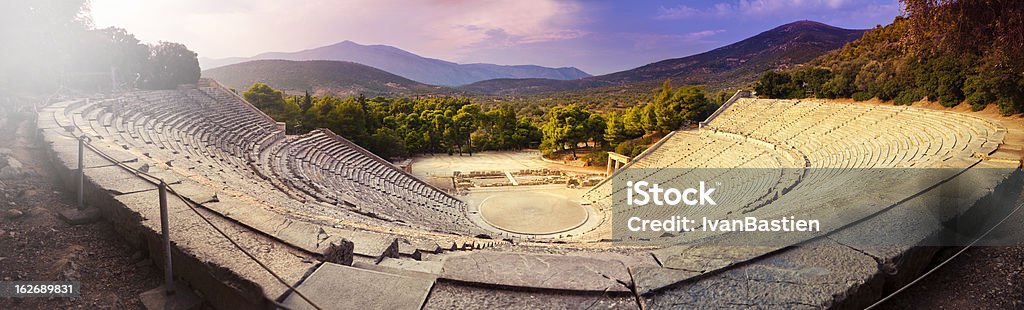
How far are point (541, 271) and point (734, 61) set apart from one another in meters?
106

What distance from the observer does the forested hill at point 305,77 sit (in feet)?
213

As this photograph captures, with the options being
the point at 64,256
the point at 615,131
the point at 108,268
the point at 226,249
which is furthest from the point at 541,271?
the point at 615,131

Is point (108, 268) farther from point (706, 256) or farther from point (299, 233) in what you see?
point (706, 256)

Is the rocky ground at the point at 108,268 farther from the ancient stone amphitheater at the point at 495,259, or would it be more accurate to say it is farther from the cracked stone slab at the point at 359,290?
the cracked stone slab at the point at 359,290

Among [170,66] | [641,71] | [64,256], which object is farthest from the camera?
[641,71]

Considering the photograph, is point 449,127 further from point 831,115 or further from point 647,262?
point 647,262

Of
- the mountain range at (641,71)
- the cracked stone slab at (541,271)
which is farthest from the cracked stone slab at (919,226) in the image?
the mountain range at (641,71)

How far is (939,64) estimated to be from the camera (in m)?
18.9

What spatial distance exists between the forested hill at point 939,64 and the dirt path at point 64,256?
1228 centimetres

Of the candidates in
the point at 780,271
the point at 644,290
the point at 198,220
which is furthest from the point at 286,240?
the point at 780,271

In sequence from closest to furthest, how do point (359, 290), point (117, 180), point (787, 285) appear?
point (359, 290), point (787, 285), point (117, 180)

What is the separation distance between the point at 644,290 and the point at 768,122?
25.5 meters

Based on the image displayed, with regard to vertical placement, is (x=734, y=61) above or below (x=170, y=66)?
above

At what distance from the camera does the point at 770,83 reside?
31750 mm
